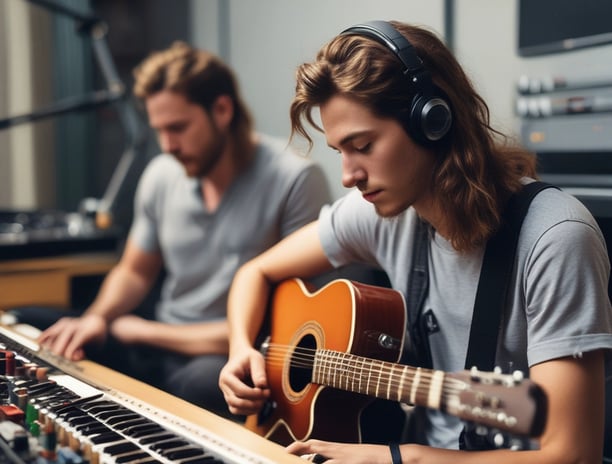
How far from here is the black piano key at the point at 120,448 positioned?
80cm

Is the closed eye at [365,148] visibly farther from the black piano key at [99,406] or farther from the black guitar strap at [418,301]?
the black piano key at [99,406]

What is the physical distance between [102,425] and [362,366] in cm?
34

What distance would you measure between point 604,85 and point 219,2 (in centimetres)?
148

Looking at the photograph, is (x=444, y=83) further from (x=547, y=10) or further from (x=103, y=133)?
(x=103, y=133)

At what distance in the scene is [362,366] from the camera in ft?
3.12

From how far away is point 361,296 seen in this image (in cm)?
109

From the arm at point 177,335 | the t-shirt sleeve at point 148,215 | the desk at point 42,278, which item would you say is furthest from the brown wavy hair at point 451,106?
the desk at point 42,278

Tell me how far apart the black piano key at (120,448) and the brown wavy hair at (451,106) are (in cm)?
53

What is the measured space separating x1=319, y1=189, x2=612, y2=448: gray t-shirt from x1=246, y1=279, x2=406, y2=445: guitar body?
79mm

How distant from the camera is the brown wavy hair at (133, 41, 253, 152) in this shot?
1936mm

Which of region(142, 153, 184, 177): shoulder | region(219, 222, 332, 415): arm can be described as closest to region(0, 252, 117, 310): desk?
region(142, 153, 184, 177): shoulder

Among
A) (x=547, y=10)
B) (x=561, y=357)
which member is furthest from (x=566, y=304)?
(x=547, y=10)

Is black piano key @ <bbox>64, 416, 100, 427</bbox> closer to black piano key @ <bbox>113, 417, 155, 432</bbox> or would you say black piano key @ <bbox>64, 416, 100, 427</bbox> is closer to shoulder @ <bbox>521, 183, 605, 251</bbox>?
black piano key @ <bbox>113, 417, 155, 432</bbox>

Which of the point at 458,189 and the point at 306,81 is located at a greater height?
the point at 306,81
